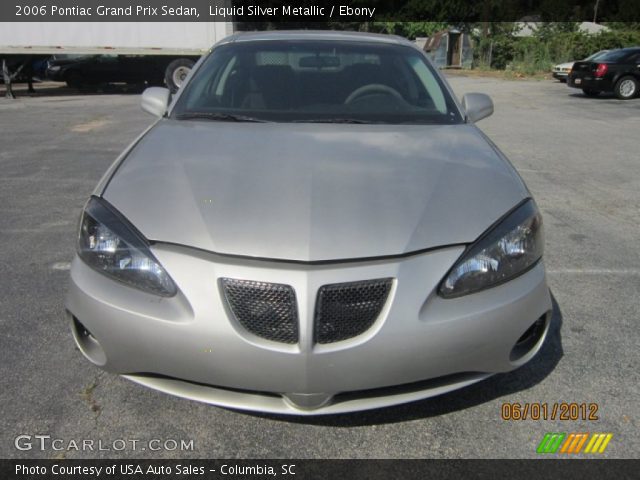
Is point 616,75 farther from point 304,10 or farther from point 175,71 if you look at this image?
point 304,10

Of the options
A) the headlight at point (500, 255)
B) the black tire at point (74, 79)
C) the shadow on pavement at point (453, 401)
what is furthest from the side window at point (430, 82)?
the black tire at point (74, 79)

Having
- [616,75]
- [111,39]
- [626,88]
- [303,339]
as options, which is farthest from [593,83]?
[303,339]

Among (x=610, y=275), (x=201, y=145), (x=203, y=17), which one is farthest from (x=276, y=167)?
(x=203, y=17)

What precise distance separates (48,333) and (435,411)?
1.98 meters

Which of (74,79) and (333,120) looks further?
(74,79)

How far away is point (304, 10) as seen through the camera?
37.6 m

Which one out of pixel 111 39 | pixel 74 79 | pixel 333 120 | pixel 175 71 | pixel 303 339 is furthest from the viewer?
pixel 74 79

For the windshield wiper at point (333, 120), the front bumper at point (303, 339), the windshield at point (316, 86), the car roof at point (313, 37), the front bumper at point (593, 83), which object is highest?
the car roof at point (313, 37)

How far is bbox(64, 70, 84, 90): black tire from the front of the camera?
18734mm

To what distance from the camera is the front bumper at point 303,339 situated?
1.90m

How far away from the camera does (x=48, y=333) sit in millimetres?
2990

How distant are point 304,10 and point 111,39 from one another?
23.5 m

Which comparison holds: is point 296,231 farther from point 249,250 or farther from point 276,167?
point 276,167

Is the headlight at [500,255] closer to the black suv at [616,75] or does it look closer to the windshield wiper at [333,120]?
the windshield wiper at [333,120]
